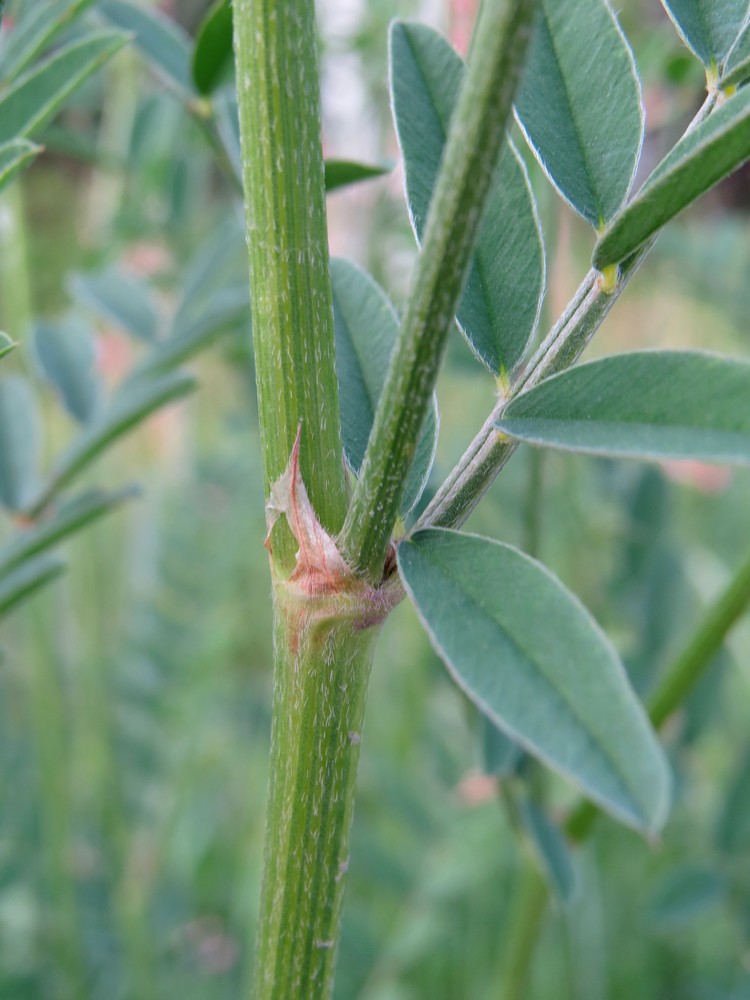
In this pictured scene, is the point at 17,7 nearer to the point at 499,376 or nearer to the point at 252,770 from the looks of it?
the point at 499,376

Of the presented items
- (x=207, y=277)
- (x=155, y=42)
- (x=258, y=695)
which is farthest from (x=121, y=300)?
(x=258, y=695)

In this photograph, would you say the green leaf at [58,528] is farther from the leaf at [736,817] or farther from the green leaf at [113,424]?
the leaf at [736,817]

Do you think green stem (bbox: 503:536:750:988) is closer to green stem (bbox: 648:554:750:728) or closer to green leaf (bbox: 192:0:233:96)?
green stem (bbox: 648:554:750:728)

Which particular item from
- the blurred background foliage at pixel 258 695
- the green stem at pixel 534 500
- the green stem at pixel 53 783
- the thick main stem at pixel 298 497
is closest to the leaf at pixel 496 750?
the blurred background foliage at pixel 258 695

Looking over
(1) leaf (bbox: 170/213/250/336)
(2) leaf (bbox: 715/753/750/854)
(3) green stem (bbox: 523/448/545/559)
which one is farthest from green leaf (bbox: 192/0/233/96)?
(2) leaf (bbox: 715/753/750/854)

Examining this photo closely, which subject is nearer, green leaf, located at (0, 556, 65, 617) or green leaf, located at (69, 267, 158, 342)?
green leaf, located at (0, 556, 65, 617)

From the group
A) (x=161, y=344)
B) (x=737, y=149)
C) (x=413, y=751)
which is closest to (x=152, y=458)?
(x=413, y=751)

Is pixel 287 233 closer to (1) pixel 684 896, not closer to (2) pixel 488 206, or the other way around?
(2) pixel 488 206
